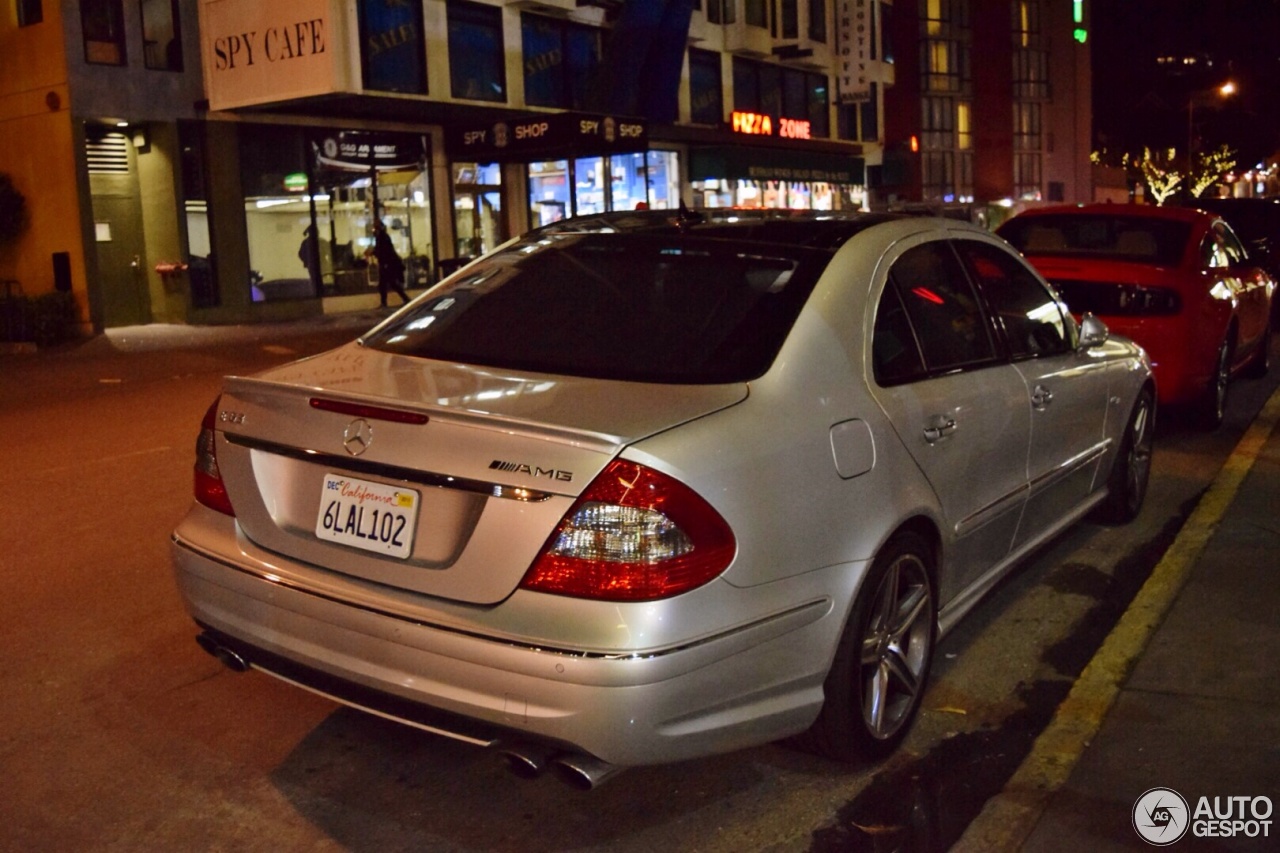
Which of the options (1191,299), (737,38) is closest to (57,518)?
(1191,299)

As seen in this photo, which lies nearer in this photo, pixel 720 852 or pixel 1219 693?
pixel 720 852

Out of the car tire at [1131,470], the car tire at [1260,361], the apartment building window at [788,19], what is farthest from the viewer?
the apartment building window at [788,19]

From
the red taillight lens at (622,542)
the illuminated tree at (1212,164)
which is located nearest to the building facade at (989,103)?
the illuminated tree at (1212,164)

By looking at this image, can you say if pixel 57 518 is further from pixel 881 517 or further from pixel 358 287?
pixel 358 287

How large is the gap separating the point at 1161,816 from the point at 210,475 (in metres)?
2.83

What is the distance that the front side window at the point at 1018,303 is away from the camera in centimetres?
480

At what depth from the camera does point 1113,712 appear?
157 inches

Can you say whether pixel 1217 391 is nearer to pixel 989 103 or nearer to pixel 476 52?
pixel 476 52

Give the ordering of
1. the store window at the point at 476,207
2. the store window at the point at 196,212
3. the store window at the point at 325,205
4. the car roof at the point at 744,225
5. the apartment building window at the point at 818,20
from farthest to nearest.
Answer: the apartment building window at the point at 818,20 → the store window at the point at 476,207 → the store window at the point at 325,205 → the store window at the point at 196,212 → the car roof at the point at 744,225

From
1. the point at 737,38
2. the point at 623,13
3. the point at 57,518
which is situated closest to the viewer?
the point at 57,518

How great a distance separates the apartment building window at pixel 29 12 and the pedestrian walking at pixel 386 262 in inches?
251

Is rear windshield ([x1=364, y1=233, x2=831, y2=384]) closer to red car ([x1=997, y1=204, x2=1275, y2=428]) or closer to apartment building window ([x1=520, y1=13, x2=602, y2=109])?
red car ([x1=997, y1=204, x2=1275, y2=428])

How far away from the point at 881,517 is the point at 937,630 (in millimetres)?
702

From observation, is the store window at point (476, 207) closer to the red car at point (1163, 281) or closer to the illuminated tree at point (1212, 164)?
the red car at point (1163, 281)
